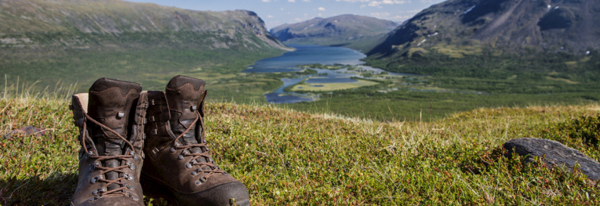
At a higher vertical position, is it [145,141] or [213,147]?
[145,141]

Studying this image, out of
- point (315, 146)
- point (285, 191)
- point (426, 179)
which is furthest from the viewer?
point (315, 146)

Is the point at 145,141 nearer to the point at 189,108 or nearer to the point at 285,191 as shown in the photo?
the point at 189,108

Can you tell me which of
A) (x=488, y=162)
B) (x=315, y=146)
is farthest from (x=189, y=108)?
(x=488, y=162)

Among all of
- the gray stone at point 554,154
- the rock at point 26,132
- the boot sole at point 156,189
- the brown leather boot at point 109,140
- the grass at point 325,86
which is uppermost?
the brown leather boot at point 109,140

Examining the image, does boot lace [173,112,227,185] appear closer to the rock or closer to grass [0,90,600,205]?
grass [0,90,600,205]

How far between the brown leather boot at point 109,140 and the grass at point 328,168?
1.67 feet

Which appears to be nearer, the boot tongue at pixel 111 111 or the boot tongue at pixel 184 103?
the boot tongue at pixel 111 111

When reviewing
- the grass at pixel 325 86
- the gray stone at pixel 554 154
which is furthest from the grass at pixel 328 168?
the grass at pixel 325 86

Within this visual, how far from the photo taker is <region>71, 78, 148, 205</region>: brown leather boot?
3.34 metres

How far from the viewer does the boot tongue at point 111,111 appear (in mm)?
3424

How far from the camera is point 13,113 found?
6.69 meters

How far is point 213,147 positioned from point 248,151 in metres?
0.63

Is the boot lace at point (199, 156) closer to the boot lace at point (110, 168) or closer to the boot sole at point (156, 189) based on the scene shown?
the boot sole at point (156, 189)

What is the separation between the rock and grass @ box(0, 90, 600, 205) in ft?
0.39
